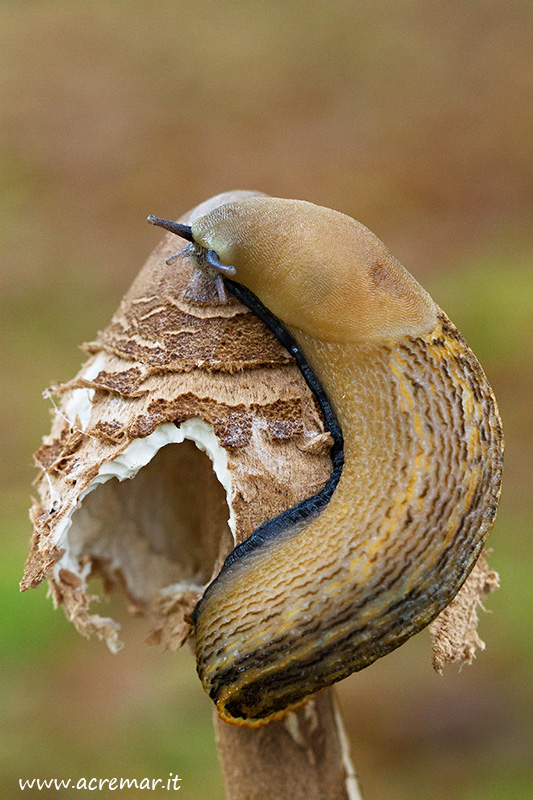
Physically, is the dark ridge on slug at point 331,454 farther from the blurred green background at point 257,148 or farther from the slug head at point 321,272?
the blurred green background at point 257,148

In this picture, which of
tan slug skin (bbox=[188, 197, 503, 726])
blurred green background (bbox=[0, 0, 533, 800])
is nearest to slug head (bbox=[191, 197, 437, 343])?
tan slug skin (bbox=[188, 197, 503, 726])

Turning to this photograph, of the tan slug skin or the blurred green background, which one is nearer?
the tan slug skin

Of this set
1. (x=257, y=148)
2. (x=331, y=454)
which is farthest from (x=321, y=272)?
Answer: (x=257, y=148)

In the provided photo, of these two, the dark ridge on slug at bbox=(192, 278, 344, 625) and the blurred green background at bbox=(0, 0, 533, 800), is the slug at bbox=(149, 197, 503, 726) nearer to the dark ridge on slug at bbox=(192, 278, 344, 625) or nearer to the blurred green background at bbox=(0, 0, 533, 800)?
the dark ridge on slug at bbox=(192, 278, 344, 625)

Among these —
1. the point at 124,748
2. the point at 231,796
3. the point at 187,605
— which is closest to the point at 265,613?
the point at 187,605

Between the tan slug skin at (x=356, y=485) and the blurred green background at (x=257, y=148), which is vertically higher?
the blurred green background at (x=257, y=148)

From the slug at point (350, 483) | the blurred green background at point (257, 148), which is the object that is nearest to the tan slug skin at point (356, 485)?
the slug at point (350, 483)

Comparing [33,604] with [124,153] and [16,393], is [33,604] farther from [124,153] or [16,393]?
[124,153]
